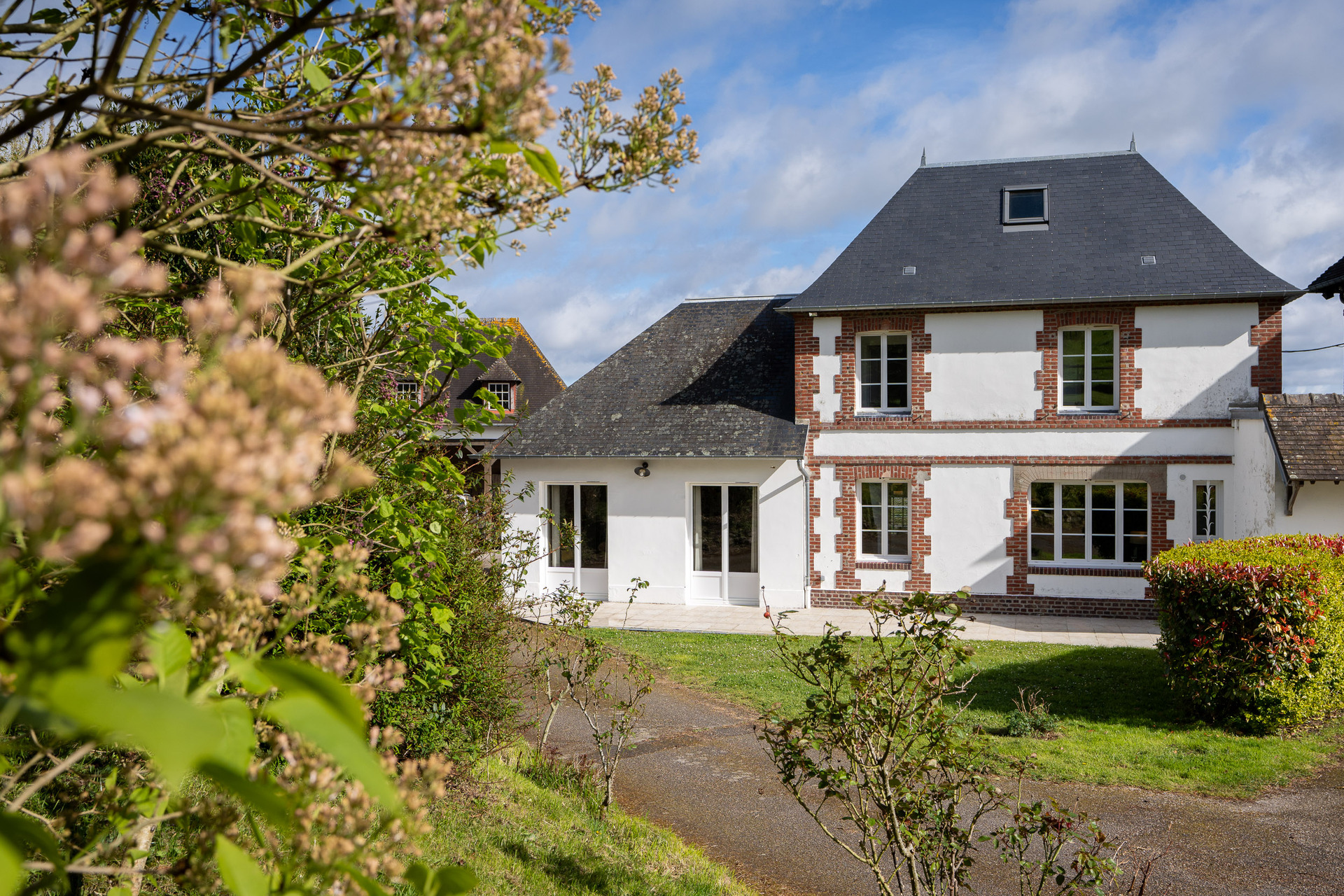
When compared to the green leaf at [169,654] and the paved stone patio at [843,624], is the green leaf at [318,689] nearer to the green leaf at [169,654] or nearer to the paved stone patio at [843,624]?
the green leaf at [169,654]

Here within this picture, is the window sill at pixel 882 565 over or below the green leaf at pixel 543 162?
below

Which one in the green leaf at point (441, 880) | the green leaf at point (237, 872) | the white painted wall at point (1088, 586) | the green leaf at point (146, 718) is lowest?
the white painted wall at point (1088, 586)

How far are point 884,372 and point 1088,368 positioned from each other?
→ 3487 mm

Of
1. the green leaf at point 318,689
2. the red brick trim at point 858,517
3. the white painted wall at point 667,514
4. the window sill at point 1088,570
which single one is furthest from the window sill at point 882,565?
the green leaf at point 318,689

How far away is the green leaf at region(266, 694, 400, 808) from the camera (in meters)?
0.70

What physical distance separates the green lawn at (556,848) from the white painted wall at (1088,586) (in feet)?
35.4

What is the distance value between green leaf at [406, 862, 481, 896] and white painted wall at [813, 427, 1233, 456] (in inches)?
607

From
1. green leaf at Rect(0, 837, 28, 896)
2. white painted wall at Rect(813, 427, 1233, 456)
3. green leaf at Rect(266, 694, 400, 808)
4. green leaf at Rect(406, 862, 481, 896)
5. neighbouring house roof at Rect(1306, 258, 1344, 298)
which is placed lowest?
green leaf at Rect(406, 862, 481, 896)

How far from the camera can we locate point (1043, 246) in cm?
1600

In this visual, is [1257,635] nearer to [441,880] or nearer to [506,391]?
[441,880]

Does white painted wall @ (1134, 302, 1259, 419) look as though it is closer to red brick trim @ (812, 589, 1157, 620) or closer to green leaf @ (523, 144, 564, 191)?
red brick trim @ (812, 589, 1157, 620)

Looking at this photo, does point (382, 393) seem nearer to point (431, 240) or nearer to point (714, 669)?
point (431, 240)

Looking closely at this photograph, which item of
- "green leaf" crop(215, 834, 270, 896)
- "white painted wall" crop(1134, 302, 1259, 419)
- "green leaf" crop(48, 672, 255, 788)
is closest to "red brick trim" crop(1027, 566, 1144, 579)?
"white painted wall" crop(1134, 302, 1259, 419)

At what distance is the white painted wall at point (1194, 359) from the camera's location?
14711mm
